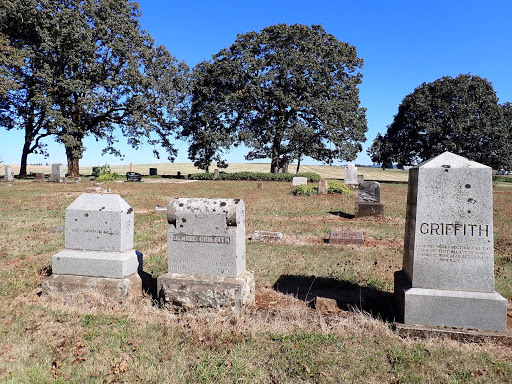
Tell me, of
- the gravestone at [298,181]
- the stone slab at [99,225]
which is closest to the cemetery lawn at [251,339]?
the stone slab at [99,225]

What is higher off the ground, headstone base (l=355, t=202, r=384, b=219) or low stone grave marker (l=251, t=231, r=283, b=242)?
headstone base (l=355, t=202, r=384, b=219)

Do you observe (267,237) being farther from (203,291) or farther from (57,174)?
(57,174)

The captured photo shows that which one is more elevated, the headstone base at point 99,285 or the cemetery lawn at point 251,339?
the headstone base at point 99,285

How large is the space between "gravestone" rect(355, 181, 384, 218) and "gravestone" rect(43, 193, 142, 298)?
1026 centimetres

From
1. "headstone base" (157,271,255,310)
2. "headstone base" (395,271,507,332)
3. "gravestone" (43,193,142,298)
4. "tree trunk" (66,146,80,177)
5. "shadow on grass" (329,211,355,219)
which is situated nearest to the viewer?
"headstone base" (395,271,507,332)

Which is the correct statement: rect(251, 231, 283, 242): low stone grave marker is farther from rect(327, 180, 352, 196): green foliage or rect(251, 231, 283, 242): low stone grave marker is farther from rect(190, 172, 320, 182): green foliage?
rect(190, 172, 320, 182): green foliage

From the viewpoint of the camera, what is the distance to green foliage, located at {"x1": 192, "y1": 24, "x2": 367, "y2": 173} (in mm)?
35250

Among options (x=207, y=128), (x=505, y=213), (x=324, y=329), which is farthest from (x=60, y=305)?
(x=207, y=128)

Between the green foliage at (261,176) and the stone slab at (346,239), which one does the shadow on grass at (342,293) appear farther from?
the green foliage at (261,176)

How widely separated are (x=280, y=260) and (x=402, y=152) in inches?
1451

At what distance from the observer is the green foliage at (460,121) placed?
3609 cm

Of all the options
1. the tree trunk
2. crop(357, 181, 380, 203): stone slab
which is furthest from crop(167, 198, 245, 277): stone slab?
the tree trunk

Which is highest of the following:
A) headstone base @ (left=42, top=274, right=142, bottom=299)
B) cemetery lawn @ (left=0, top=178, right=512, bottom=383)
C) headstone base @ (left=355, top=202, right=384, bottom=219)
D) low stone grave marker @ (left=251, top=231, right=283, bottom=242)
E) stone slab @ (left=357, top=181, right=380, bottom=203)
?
stone slab @ (left=357, top=181, right=380, bottom=203)

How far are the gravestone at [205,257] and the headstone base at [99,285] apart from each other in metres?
0.63
